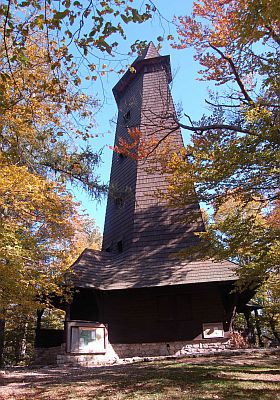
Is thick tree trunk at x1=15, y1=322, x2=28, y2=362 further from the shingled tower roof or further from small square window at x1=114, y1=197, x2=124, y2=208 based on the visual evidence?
small square window at x1=114, y1=197, x2=124, y2=208

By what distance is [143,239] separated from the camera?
13820mm

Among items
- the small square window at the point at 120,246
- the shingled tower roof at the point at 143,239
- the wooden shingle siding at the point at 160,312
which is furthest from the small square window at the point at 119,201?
the wooden shingle siding at the point at 160,312

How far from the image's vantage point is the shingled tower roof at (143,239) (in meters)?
12.2

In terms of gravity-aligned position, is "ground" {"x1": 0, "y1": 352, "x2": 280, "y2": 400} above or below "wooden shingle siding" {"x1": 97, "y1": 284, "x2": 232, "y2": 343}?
below

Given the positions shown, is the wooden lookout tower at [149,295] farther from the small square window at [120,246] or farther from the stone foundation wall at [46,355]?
the stone foundation wall at [46,355]

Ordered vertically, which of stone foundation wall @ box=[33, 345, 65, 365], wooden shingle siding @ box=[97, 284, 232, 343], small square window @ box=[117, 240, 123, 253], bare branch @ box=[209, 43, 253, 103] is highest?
bare branch @ box=[209, 43, 253, 103]

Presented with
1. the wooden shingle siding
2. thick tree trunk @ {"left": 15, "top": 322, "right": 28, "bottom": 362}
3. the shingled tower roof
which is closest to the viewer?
the wooden shingle siding

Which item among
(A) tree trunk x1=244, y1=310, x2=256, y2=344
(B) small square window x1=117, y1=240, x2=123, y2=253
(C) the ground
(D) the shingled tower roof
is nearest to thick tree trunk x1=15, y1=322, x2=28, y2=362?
(D) the shingled tower roof

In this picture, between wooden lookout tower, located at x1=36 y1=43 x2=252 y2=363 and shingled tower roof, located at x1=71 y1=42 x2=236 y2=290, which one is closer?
wooden lookout tower, located at x1=36 y1=43 x2=252 y2=363

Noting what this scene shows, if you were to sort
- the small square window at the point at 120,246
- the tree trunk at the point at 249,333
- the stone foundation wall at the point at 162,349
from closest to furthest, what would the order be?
1. the stone foundation wall at the point at 162,349
2. the tree trunk at the point at 249,333
3. the small square window at the point at 120,246

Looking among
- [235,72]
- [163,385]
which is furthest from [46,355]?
[235,72]

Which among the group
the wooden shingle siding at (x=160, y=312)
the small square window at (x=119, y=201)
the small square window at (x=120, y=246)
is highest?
the small square window at (x=119, y=201)

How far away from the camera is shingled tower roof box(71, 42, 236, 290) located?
12.2m

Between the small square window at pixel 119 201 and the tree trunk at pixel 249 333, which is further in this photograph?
the tree trunk at pixel 249 333
